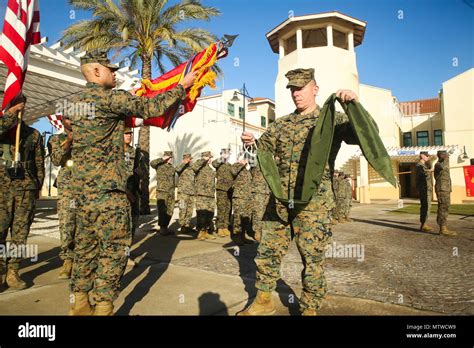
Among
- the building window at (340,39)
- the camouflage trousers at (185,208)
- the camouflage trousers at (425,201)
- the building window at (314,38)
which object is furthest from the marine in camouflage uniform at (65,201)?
the building window at (340,39)

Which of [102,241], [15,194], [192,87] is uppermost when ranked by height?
[192,87]

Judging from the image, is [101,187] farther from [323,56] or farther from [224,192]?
[323,56]

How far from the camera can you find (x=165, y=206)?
7.91 meters

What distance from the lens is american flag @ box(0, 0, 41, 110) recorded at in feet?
13.5

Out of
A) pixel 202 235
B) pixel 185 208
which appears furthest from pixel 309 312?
pixel 185 208

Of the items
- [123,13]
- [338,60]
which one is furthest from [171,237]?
[338,60]

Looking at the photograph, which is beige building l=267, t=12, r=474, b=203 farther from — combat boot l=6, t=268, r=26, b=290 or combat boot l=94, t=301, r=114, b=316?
combat boot l=94, t=301, r=114, b=316

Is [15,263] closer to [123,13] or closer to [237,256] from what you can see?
[237,256]

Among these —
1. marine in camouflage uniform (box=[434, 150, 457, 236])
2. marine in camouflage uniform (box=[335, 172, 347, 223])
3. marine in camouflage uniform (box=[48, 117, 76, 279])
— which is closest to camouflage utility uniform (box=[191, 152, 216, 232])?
marine in camouflage uniform (box=[48, 117, 76, 279])

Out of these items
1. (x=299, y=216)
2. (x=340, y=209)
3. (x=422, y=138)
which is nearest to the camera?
(x=299, y=216)

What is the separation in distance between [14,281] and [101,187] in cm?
220

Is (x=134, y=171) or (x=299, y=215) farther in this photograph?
(x=134, y=171)

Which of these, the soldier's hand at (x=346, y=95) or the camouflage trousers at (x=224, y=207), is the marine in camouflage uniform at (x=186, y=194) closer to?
the camouflage trousers at (x=224, y=207)

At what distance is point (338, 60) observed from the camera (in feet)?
87.5
